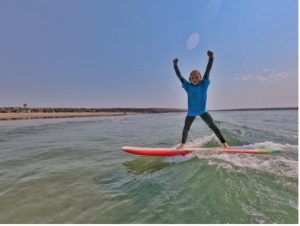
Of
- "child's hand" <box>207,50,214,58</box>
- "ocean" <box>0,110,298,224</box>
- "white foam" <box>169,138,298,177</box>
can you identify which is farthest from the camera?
"child's hand" <box>207,50,214,58</box>

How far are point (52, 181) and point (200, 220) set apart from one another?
444 cm

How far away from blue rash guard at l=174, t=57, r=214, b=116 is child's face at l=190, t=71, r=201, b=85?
0.31ft

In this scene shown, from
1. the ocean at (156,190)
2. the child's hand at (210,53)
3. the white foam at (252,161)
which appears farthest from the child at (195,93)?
the ocean at (156,190)

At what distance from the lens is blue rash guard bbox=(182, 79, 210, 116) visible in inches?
340

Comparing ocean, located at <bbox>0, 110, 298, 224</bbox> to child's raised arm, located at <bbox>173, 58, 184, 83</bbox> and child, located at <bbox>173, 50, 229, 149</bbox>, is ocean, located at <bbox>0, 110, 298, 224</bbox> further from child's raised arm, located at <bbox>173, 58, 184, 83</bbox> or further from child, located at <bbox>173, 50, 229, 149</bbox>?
child's raised arm, located at <bbox>173, 58, 184, 83</bbox>

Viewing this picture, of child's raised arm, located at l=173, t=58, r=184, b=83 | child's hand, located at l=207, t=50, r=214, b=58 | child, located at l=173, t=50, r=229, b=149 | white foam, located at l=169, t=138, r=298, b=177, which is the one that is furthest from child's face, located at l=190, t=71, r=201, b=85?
white foam, located at l=169, t=138, r=298, b=177

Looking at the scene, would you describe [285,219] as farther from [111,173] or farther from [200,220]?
[111,173]

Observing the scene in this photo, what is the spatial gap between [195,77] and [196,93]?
0.53 meters

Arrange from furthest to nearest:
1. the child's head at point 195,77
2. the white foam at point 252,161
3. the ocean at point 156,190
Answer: the child's head at point 195,77
the white foam at point 252,161
the ocean at point 156,190

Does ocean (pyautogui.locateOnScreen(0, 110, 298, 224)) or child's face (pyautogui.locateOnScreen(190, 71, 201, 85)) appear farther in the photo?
child's face (pyautogui.locateOnScreen(190, 71, 201, 85))

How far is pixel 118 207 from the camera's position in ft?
16.7

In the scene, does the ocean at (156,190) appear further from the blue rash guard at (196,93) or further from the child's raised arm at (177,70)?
the child's raised arm at (177,70)

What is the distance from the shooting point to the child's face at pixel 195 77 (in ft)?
28.3

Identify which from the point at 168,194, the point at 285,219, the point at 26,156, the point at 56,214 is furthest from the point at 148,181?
the point at 26,156
